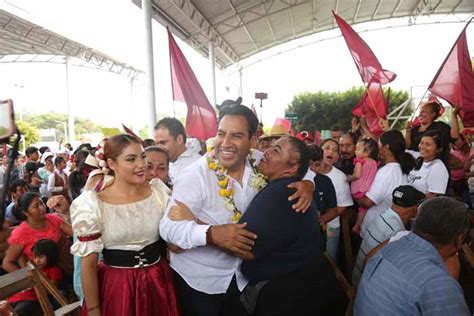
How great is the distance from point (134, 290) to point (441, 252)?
1.42 m

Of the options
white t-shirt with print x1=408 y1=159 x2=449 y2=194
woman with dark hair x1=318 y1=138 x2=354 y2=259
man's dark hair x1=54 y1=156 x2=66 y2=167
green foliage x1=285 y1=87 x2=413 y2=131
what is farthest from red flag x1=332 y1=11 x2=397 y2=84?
green foliage x1=285 y1=87 x2=413 y2=131

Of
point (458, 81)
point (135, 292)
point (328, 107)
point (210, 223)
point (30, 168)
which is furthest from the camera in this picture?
point (328, 107)

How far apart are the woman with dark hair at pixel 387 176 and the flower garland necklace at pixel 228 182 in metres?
1.55

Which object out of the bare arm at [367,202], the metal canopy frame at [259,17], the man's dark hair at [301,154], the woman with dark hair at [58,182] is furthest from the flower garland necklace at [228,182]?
the metal canopy frame at [259,17]

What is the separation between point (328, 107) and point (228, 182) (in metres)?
20.1

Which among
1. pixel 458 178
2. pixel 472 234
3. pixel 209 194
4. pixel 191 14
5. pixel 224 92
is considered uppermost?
pixel 191 14

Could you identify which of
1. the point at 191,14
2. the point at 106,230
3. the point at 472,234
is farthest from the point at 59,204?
the point at 191,14

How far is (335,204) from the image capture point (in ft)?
9.91

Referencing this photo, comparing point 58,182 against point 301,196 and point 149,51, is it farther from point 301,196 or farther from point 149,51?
point 301,196

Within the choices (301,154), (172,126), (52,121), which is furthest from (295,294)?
(52,121)

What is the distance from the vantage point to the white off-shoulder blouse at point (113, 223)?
1.75 meters

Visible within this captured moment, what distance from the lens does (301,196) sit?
1.65 metres

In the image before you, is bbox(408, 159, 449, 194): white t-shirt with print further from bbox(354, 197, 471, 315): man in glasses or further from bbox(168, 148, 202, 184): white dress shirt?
bbox(168, 148, 202, 184): white dress shirt

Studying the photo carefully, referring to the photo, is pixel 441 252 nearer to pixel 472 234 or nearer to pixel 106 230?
pixel 106 230
